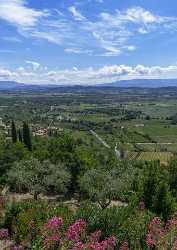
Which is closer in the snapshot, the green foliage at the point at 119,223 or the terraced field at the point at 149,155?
the green foliage at the point at 119,223

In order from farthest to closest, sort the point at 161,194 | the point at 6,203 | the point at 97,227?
the point at 161,194 → the point at 6,203 → the point at 97,227

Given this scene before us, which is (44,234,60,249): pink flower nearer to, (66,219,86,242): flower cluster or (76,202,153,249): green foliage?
(66,219,86,242): flower cluster

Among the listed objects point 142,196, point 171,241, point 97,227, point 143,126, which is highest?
point 171,241

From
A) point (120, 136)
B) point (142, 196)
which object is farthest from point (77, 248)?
point (120, 136)

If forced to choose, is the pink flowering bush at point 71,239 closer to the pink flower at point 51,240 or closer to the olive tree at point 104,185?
the pink flower at point 51,240

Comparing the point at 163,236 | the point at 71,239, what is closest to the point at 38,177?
the point at 71,239

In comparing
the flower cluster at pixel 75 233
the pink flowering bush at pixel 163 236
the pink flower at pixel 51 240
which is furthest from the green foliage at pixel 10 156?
the pink flowering bush at pixel 163 236

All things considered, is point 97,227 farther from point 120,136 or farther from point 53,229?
point 120,136

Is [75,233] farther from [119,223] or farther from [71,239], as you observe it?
[119,223]
